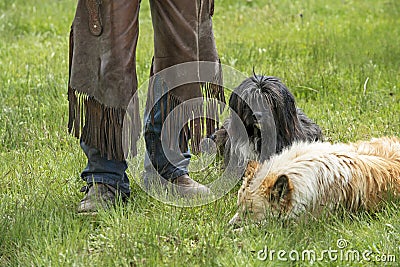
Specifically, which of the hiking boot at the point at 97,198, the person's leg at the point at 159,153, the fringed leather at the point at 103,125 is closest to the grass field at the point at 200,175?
the hiking boot at the point at 97,198

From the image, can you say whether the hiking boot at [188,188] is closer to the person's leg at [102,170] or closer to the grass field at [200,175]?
the grass field at [200,175]

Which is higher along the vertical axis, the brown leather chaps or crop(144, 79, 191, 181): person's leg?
the brown leather chaps

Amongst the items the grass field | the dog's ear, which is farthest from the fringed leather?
the dog's ear

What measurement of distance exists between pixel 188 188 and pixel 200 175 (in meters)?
0.50

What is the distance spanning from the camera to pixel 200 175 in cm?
488

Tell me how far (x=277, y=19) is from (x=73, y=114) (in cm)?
607

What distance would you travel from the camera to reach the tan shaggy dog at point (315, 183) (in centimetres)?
377

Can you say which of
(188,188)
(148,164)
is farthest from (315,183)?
(148,164)

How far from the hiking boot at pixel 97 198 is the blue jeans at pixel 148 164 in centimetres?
3

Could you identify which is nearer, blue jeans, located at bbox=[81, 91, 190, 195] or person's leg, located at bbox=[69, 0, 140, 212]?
person's leg, located at bbox=[69, 0, 140, 212]

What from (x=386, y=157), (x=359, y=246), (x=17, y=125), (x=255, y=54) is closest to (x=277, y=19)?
(x=255, y=54)

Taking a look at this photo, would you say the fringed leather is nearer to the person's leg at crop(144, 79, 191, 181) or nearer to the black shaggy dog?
the person's leg at crop(144, 79, 191, 181)

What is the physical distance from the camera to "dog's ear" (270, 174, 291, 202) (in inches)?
146

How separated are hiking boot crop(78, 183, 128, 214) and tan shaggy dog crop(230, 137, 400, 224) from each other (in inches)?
29.9
